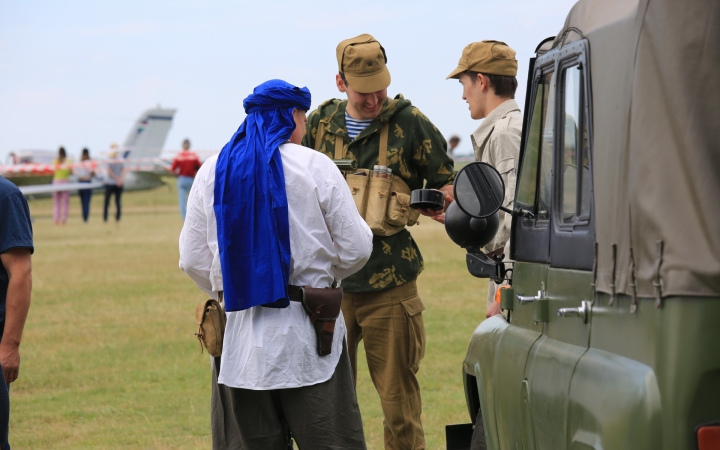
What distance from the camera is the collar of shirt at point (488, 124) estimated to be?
538 cm

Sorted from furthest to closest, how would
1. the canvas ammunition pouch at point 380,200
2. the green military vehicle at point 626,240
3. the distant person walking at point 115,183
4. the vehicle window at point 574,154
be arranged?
the distant person walking at point 115,183 → the canvas ammunition pouch at point 380,200 → the vehicle window at point 574,154 → the green military vehicle at point 626,240

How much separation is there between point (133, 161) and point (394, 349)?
4483 cm

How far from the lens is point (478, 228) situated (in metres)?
3.91

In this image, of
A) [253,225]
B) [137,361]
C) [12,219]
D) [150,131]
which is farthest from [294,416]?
[150,131]

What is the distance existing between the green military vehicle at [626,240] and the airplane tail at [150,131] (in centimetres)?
6489

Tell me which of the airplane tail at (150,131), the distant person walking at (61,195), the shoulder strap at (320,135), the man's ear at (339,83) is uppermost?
the man's ear at (339,83)

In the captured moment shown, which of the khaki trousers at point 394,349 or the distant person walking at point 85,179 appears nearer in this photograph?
the khaki trousers at point 394,349

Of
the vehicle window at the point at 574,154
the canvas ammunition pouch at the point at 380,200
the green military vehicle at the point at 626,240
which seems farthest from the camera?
the canvas ammunition pouch at the point at 380,200

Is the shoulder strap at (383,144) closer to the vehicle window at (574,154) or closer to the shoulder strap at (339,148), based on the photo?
the shoulder strap at (339,148)

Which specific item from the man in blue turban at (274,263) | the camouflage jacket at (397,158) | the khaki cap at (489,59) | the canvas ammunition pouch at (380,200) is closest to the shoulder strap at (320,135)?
the camouflage jacket at (397,158)

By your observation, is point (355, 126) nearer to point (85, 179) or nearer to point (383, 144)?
point (383, 144)

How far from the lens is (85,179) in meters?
46.1

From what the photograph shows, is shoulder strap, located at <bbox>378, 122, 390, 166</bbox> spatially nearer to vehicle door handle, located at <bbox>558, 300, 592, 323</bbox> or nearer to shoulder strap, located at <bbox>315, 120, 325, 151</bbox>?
shoulder strap, located at <bbox>315, 120, 325, 151</bbox>

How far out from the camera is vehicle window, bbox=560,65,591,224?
10.0ft
